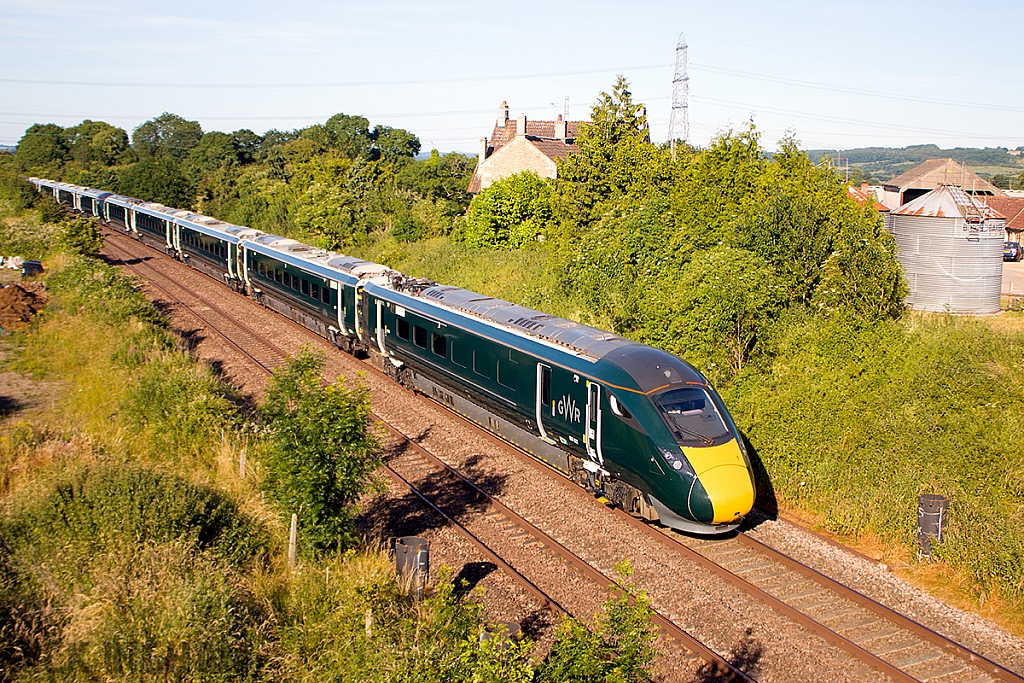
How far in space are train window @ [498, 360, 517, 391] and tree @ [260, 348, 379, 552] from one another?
4.67 metres

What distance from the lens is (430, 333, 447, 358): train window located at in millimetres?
17953

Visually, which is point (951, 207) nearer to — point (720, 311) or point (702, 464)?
point (720, 311)

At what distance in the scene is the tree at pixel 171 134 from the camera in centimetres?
13725

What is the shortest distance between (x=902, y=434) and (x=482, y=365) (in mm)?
7796

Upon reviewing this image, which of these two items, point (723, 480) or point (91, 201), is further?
point (91, 201)

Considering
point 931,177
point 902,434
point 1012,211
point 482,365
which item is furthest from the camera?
point 931,177

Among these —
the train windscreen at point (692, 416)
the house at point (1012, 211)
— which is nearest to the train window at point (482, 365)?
the train windscreen at point (692, 416)

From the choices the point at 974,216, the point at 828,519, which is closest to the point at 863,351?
the point at 828,519

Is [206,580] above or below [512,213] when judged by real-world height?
below

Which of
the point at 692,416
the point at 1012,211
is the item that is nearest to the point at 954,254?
the point at 692,416

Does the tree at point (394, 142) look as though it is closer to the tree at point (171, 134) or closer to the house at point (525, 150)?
the tree at point (171, 134)

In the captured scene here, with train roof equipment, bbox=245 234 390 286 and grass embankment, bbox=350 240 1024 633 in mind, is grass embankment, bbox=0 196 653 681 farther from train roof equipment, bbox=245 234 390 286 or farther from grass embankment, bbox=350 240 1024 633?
train roof equipment, bbox=245 234 390 286

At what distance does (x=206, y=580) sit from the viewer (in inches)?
352

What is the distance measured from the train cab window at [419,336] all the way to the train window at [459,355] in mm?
1615
